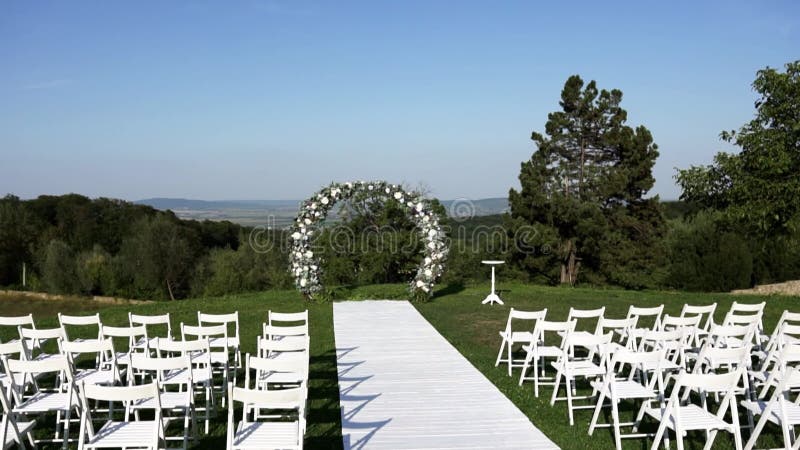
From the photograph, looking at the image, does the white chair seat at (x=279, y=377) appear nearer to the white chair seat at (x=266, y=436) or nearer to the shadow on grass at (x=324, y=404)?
the shadow on grass at (x=324, y=404)

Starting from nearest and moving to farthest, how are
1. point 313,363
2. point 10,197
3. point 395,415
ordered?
point 395,415 < point 313,363 < point 10,197

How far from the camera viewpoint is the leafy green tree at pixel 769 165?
48.3 feet

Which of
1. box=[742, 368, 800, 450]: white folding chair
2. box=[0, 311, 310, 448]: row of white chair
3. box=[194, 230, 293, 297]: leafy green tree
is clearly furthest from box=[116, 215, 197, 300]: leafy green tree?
box=[742, 368, 800, 450]: white folding chair

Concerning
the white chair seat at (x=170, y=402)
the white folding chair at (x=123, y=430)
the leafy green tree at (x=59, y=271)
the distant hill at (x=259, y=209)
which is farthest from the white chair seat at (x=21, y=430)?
the leafy green tree at (x=59, y=271)

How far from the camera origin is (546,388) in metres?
7.75

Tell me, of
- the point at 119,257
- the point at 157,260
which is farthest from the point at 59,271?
the point at 157,260

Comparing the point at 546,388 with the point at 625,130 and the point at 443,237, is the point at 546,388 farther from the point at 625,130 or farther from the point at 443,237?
the point at 625,130

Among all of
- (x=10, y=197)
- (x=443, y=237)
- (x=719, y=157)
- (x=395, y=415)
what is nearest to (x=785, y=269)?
(x=719, y=157)

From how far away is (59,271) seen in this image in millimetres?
38375

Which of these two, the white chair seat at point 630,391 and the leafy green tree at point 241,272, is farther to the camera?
the leafy green tree at point 241,272

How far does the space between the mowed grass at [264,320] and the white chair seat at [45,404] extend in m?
0.58

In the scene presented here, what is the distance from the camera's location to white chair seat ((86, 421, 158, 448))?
4.57 meters

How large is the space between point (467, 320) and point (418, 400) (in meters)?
5.94

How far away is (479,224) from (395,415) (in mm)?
22814
